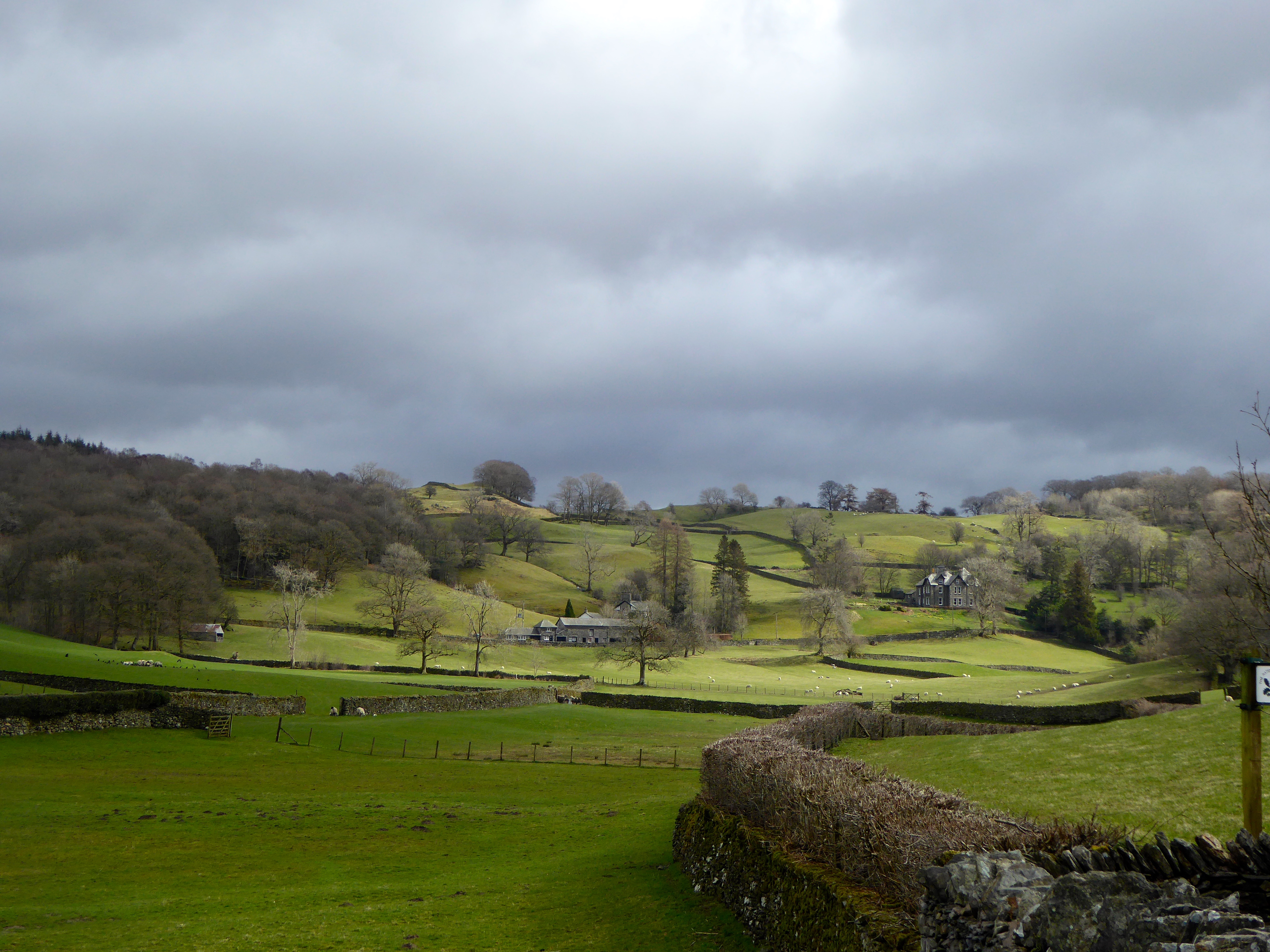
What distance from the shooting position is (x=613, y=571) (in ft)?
546

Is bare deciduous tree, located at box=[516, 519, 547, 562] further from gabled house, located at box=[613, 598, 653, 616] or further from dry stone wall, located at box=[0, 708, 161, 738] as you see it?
dry stone wall, located at box=[0, 708, 161, 738]

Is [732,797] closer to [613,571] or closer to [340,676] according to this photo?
[340,676]

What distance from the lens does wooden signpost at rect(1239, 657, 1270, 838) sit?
7.75 m

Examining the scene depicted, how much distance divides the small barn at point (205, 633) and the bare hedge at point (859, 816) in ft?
266

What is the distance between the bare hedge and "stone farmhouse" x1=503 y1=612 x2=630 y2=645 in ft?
310

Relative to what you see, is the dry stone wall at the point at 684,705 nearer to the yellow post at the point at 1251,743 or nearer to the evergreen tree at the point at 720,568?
the yellow post at the point at 1251,743

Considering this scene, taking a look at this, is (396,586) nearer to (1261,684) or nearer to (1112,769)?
(1112,769)

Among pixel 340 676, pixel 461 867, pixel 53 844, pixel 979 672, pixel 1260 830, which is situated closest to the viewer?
pixel 1260 830

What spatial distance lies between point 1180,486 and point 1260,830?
22060 centimetres

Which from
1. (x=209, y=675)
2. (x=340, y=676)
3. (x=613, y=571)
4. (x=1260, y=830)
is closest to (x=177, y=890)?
(x=1260, y=830)

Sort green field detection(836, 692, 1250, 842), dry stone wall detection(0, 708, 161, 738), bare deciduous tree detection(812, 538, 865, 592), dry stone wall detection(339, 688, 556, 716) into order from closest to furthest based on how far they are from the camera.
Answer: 1. green field detection(836, 692, 1250, 842)
2. dry stone wall detection(0, 708, 161, 738)
3. dry stone wall detection(339, 688, 556, 716)
4. bare deciduous tree detection(812, 538, 865, 592)

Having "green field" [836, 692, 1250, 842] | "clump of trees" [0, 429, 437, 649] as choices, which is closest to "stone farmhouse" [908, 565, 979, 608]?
"clump of trees" [0, 429, 437, 649]

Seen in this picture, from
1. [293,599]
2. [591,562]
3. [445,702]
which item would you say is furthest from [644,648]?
[591,562]

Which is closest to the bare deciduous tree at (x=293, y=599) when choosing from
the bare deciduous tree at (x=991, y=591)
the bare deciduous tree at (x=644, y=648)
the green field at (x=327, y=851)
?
the bare deciduous tree at (x=644, y=648)
